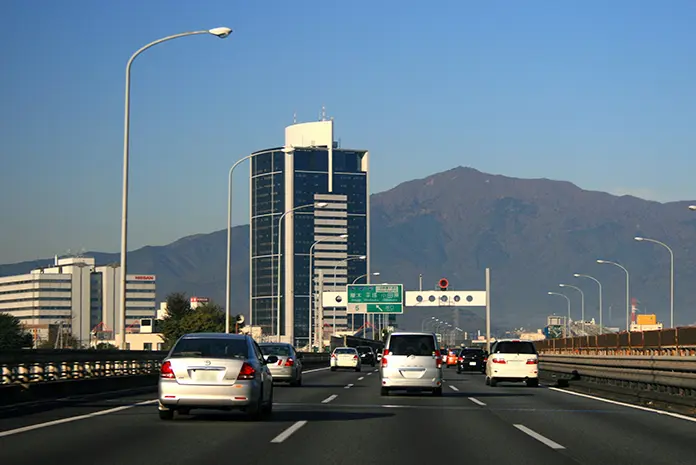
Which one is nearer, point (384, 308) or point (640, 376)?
point (640, 376)

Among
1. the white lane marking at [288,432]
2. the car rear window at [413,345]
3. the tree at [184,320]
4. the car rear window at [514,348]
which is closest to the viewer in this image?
the white lane marking at [288,432]

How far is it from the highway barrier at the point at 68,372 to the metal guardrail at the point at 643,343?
58.6 ft

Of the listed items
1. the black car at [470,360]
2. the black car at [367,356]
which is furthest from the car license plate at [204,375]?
the black car at [367,356]

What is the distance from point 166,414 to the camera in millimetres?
19609

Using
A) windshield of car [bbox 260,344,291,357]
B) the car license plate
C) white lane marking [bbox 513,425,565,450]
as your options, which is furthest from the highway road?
windshield of car [bbox 260,344,291,357]

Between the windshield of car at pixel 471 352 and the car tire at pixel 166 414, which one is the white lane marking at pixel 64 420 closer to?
the car tire at pixel 166 414

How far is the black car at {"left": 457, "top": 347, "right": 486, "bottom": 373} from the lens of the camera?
5944 centimetres

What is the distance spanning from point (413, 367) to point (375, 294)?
78.6 m

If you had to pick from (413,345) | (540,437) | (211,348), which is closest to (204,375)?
(211,348)

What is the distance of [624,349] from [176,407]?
3283cm

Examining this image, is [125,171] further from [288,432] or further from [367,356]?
[367,356]

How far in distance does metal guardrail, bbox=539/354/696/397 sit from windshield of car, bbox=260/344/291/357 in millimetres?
10626

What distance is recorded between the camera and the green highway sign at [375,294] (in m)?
108

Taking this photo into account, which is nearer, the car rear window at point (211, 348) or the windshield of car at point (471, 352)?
the car rear window at point (211, 348)
